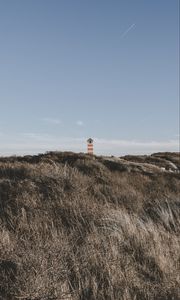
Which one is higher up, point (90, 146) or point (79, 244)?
point (90, 146)

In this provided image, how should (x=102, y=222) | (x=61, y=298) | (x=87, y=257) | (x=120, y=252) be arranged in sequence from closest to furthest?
(x=61, y=298) < (x=87, y=257) < (x=120, y=252) < (x=102, y=222)

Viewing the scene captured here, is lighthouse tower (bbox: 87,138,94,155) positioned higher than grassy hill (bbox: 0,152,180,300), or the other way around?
lighthouse tower (bbox: 87,138,94,155)

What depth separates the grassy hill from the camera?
187 inches

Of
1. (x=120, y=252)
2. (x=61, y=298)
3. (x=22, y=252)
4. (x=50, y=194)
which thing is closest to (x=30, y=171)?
(x=50, y=194)

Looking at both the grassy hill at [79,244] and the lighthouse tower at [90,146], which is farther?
the lighthouse tower at [90,146]

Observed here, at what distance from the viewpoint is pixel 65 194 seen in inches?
384

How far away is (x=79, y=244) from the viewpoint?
21.1 ft

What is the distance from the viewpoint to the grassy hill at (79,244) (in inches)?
187

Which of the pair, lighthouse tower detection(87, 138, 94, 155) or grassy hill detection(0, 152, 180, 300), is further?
lighthouse tower detection(87, 138, 94, 155)

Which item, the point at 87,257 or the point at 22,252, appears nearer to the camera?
the point at 22,252

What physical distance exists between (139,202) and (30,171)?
2.88m

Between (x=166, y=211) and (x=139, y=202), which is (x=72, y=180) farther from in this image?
(x=166, y=211)

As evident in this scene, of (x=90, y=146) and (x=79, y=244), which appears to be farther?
(x=90, y=146)

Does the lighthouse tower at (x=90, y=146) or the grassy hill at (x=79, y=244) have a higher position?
the lighthouse tower at (x=90, y=146)
